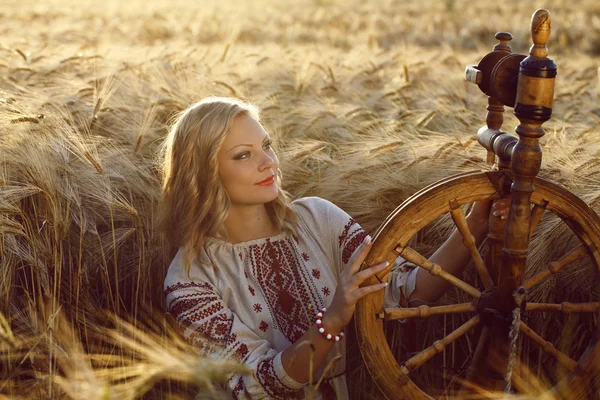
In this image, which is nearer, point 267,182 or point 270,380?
point 270,380

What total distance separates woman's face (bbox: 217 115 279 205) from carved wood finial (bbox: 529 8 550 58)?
2.66ft

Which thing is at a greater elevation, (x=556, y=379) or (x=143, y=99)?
(x=143, y=99)

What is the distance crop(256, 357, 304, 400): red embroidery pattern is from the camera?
1778mm

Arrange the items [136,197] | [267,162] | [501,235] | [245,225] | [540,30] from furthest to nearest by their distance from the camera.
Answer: [136,197], [245,225], [267,162], [501,235], [540,30]

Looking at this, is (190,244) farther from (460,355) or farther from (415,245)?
(460,355)

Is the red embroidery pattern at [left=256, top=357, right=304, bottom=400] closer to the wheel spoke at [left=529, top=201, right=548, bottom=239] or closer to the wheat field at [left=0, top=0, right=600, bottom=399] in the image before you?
the wheat field at [left=0, top=0, right=600, bottom=399]

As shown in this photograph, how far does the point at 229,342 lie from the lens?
5.96 ft

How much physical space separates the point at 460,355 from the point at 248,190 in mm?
889

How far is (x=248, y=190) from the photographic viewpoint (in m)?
1.94

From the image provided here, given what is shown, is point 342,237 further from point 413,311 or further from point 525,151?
point 525,151

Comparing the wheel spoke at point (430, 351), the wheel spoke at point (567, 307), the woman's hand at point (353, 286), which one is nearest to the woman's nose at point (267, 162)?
the woman's hand at point (353, 286)

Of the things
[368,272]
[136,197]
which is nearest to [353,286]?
[368,272]

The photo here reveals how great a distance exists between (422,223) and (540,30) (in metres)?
0.49

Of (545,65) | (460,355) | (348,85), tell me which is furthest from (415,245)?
(348,85)
